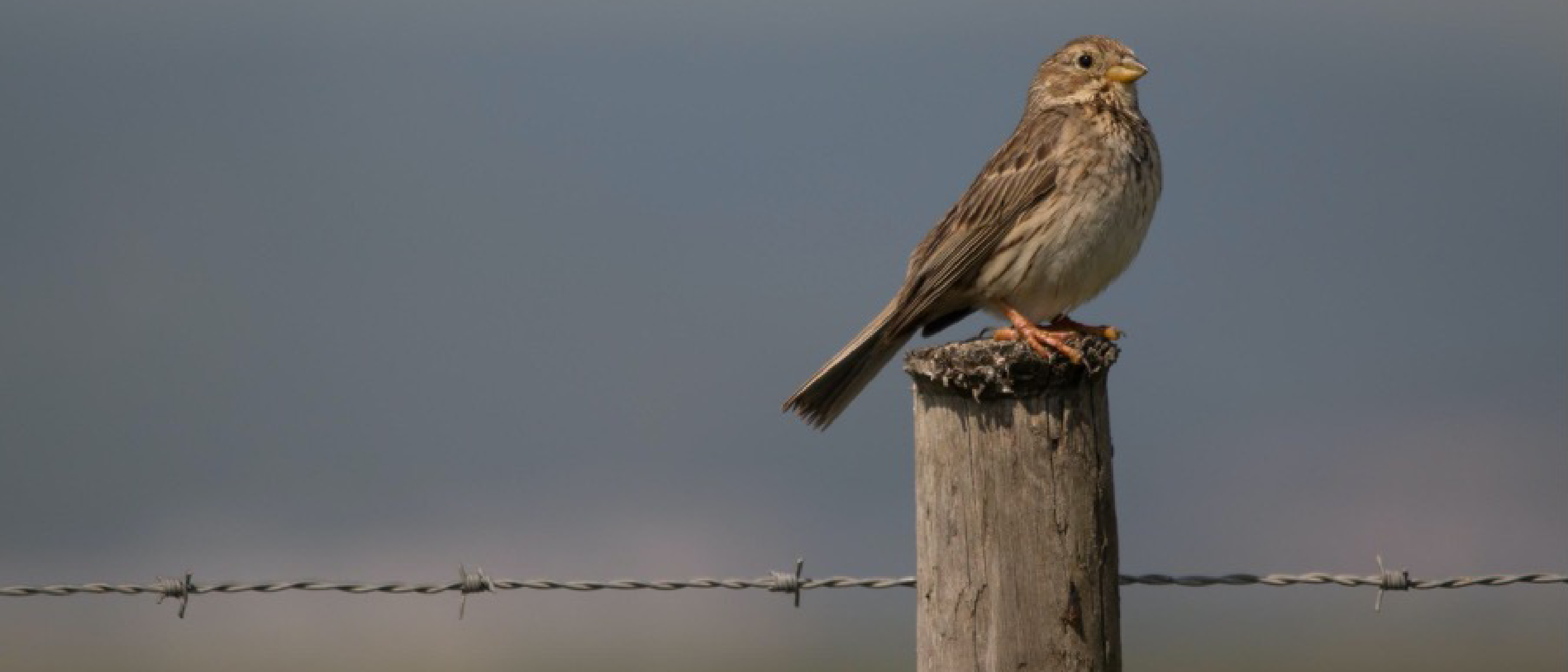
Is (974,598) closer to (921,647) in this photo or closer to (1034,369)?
(921,647)

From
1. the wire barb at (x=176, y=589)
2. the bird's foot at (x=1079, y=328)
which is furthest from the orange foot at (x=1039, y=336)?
the wire barb at (x=176, y=589)

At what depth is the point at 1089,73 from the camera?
23.2 feet

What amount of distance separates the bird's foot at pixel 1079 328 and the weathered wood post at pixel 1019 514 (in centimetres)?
169

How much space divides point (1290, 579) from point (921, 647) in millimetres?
1323

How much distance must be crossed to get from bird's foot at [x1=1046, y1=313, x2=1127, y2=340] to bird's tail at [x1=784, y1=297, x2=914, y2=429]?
0.74 metres

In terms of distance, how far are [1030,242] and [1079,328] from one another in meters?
0.43

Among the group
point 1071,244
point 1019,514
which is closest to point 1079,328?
point 1071,244

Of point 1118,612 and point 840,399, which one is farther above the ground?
point 840,399

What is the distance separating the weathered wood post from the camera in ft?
13.0

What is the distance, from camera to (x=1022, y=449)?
3957mm

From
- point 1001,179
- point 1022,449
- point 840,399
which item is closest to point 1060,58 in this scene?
point 1001,179

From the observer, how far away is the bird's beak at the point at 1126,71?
693cm

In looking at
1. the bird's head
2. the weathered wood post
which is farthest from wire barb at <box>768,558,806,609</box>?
the bird's head

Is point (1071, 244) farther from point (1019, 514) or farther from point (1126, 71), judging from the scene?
point (1019, 514)
